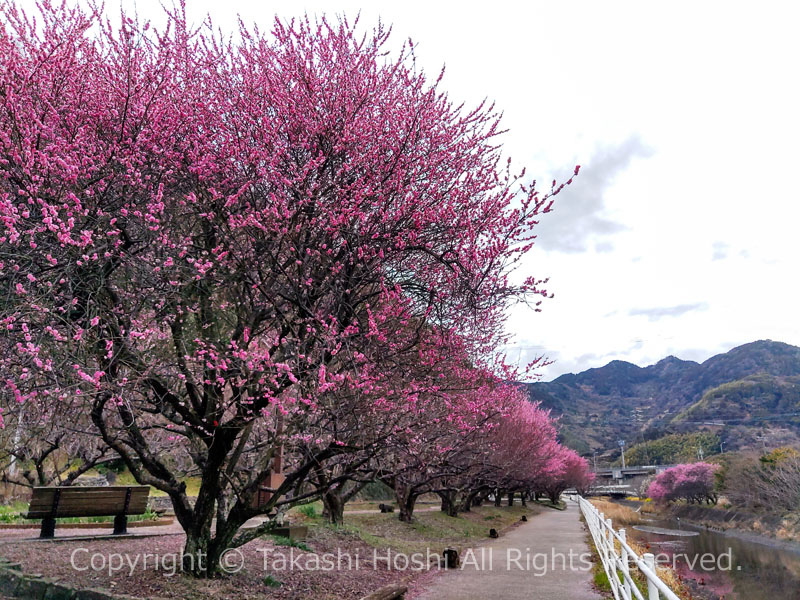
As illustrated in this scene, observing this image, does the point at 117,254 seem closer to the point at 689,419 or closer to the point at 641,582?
the point at 641,582

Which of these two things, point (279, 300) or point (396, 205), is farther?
point (279, 300)

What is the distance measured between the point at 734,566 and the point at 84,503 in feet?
89.0

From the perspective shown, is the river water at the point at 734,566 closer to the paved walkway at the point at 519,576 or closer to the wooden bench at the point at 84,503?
the paved walkway at the point at 519,576

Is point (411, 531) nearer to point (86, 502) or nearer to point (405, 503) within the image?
point (405, 503)

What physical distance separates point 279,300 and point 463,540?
1489 cm

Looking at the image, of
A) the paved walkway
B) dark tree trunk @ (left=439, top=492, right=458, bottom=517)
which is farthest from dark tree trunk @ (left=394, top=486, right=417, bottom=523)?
dark tree trunk @ (left=439, top=492, right=458, bottom=517)

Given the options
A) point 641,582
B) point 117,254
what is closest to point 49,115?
point 117,254

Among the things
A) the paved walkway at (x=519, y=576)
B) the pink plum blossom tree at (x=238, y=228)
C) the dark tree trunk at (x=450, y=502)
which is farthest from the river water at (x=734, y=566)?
the pink plum blossom tree at (x=238, y=228)

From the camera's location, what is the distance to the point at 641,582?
10750mm

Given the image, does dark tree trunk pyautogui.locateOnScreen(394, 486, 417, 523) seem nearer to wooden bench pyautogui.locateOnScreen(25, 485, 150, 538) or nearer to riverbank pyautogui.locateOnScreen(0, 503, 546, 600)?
riverbank pyautogui.locateOnScreen(0, 503, 546, 600)

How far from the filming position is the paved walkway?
9273mm

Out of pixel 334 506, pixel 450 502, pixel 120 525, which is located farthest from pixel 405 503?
pixel 120 525

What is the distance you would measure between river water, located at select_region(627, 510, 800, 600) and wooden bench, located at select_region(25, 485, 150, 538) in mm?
16825

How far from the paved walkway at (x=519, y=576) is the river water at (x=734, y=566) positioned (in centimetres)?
627
